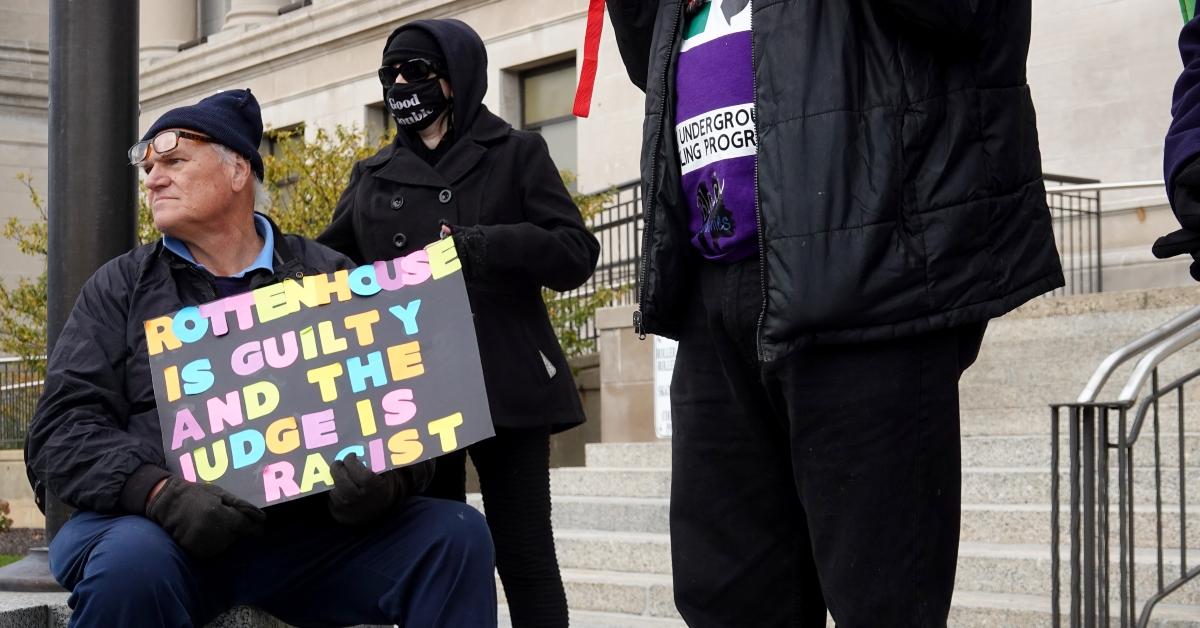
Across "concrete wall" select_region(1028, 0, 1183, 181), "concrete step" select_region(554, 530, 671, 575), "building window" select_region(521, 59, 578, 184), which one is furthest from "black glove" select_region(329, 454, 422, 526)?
"building window" select_region(521, 59, 578, 184)

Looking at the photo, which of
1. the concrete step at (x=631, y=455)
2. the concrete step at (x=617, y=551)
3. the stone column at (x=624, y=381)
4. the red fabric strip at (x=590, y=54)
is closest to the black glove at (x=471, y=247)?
the red fabric strip at (x=590, y=54)

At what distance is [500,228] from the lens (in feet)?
13.0

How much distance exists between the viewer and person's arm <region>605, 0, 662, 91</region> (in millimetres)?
3242

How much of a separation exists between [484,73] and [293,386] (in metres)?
1.19

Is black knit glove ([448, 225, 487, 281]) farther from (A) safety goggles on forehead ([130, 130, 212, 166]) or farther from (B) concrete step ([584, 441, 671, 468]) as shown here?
(B) concrete step ([584, 441, 671, 468])

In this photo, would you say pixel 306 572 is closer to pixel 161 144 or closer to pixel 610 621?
pixel 161 144

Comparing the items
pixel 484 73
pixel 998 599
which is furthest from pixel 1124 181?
pixel 484 73

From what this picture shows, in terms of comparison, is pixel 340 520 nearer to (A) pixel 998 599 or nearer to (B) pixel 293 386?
(B) pixel 293 386

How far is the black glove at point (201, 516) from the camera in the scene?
3.29 m

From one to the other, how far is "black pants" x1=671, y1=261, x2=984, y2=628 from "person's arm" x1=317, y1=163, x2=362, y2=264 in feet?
5.65

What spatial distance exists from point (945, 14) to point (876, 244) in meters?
0.41

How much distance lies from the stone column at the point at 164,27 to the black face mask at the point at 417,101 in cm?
2381

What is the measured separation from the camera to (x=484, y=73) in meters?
4.30

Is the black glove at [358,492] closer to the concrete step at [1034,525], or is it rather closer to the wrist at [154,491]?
the wrist at [154,491]
